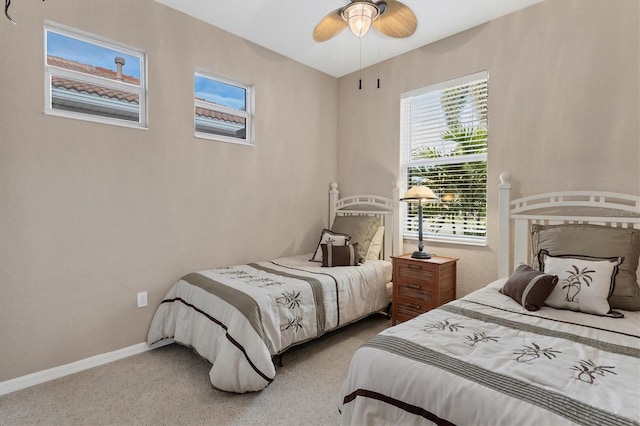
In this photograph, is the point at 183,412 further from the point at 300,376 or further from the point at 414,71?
the point at 414,71

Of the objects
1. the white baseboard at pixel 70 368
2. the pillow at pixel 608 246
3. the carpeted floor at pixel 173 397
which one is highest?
the pillow at pixel 608 246

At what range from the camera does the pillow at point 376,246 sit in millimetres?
3637

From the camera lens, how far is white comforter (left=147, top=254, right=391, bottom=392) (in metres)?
2.16

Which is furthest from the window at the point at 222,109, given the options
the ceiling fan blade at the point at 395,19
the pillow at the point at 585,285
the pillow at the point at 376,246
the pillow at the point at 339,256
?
the pillow at the point at 585,285

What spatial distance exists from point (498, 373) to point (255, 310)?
4.89 ft

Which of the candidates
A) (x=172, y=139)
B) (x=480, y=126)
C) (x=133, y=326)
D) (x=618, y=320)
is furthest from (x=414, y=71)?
(x=133, y=326)

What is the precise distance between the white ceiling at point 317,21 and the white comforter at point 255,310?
7.50 ft

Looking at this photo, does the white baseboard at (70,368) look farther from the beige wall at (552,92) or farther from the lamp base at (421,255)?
the beige wall at (552,92)

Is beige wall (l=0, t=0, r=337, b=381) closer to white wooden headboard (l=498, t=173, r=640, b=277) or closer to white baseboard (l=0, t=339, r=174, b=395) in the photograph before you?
white baseboard (l=0, t=339, r=174, b=395)

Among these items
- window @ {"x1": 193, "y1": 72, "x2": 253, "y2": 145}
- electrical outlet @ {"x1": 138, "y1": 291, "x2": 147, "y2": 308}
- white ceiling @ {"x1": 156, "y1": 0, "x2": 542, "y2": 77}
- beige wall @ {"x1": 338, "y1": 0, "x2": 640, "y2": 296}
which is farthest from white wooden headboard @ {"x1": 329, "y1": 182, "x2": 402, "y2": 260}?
electrical outlet @ {"x1": 138, "y1": 291, "x2": 147, "y2": 308}

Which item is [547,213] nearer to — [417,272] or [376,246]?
[417,272]

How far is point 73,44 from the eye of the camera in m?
2.56

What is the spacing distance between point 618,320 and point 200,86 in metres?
3.57

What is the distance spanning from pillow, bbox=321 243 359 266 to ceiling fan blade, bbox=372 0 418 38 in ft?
6.23
